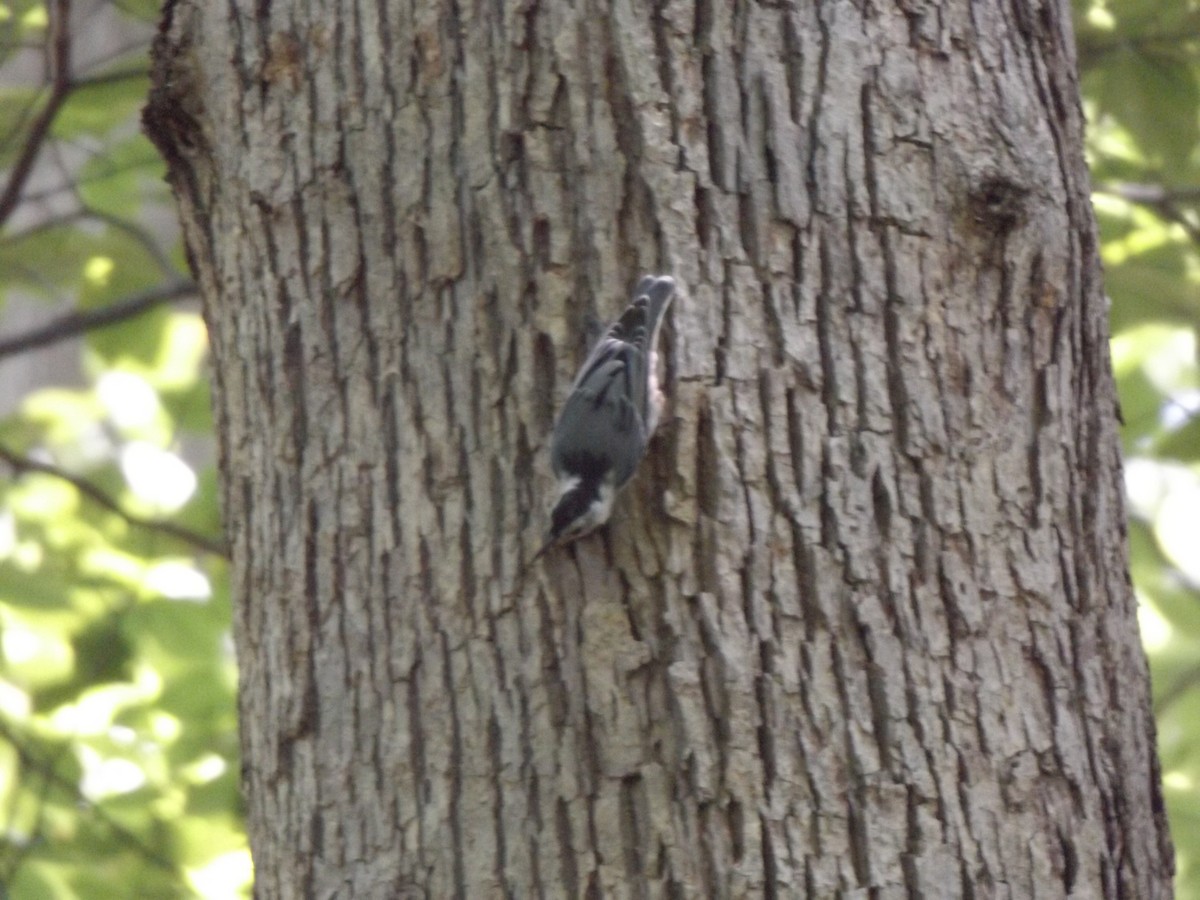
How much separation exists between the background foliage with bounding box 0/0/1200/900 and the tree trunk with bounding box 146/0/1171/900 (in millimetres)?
1651

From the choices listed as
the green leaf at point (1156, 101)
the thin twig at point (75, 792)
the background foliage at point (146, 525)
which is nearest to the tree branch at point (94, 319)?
the background foliage at point (146, 525)

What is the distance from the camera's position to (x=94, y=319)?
12.8 feet

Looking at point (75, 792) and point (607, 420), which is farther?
point (75, 792)

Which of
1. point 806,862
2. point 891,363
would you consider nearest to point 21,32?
point 891,363

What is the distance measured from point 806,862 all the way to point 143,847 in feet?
8.50

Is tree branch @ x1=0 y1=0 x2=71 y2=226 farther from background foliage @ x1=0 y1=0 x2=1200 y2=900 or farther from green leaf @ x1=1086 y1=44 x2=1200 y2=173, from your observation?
green leaf @ x1=1086 y1=44 x2=1200 y2=173

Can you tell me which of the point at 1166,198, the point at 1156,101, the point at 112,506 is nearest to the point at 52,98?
the point at 112,506

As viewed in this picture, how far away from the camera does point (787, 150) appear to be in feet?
6.13

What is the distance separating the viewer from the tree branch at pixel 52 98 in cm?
355

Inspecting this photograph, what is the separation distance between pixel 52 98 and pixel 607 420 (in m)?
2.27

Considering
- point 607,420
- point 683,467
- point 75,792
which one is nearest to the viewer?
point 683,467

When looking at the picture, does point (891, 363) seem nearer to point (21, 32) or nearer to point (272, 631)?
point (272, 631)

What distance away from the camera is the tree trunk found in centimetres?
168

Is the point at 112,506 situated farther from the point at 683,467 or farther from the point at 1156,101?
the point at 1156,101
